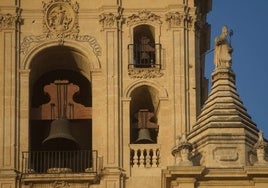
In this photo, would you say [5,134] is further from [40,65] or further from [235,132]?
[235,132]

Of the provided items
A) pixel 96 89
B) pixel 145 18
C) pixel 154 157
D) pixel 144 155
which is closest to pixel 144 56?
pixel 145 18

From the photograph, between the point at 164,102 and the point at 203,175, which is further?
the point at 164,102

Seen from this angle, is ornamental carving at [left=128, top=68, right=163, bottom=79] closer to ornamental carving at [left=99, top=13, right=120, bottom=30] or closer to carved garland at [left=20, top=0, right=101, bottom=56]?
carved garland at [left=20, top=0, right=101, bottom=56]

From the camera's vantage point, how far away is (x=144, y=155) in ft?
209

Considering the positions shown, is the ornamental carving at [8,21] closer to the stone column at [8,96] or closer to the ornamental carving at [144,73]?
the stone column at [8,96]

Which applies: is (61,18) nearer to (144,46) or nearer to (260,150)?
(144,46)

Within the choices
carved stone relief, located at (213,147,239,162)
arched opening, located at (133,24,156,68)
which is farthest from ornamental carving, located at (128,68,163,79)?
carved stone relief, located at (213,147,239,162)

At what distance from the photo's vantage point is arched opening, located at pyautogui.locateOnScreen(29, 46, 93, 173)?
2518 inches

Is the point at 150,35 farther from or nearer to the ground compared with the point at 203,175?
farther from the ground

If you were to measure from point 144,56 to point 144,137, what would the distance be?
239 centimetres

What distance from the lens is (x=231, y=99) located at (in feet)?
198

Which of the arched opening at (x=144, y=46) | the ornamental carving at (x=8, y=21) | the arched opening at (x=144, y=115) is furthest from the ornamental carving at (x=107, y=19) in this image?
the ornamental carving at (x=8, y=21)

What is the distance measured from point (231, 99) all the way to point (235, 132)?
1.31 metres

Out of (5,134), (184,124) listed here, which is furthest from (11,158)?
(184,124)
